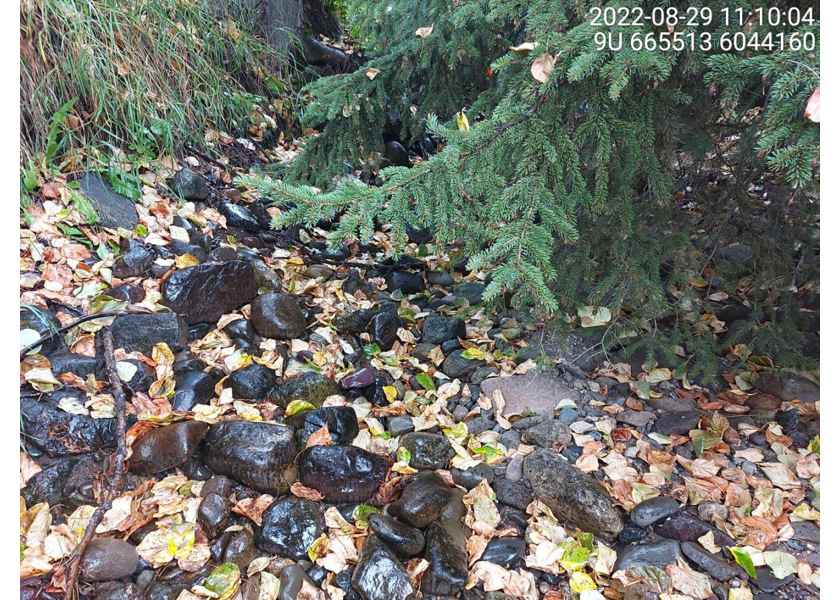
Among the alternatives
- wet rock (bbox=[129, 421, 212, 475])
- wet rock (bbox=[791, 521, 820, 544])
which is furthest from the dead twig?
wet rock (bbox=[791, 521, 820, 544])

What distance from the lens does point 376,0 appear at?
273 cm

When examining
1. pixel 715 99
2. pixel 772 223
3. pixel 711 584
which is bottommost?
pixel 711 584

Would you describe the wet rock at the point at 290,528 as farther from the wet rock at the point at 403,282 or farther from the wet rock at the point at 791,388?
the wet rock at the point at 791,388

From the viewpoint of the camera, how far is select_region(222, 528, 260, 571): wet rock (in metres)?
1.72

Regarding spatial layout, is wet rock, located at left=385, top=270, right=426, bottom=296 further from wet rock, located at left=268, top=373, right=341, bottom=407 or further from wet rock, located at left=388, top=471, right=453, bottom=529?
wet rock, located at left=388, top=471, right=453, bottom=529

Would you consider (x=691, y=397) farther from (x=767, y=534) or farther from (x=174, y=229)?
(x=174, y=229)

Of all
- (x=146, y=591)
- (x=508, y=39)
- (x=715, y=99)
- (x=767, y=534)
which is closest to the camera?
(x=146, y=591)

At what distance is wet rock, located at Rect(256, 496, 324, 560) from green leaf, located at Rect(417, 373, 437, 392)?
83 centimetres

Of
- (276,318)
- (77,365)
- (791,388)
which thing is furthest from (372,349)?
(791,388)

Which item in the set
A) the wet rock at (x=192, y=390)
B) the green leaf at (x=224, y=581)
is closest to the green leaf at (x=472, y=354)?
the wet rock at (x=192, y=390)

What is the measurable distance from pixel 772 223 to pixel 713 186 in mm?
358

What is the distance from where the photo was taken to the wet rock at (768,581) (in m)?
1.66

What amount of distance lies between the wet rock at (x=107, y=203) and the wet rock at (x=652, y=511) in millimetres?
2702

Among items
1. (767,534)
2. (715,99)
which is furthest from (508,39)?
(767,534)
